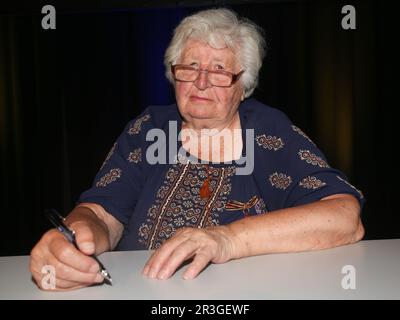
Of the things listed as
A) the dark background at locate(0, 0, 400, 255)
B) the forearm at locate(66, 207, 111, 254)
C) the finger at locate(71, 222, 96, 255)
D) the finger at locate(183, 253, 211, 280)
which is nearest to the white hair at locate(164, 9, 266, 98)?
the forearm at locate(66, 207, 111, 254)

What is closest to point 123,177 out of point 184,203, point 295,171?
point 184,203

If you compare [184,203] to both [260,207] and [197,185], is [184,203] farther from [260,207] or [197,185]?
[260,207]

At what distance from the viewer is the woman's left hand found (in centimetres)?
111

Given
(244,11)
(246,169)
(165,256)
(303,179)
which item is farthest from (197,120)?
(244,11)

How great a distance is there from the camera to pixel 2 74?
181 inches

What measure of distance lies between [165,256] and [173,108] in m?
0.99

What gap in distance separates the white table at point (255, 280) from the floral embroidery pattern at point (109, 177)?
53cm

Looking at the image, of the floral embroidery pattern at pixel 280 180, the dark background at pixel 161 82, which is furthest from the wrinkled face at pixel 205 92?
the dark background at pixel 161 82

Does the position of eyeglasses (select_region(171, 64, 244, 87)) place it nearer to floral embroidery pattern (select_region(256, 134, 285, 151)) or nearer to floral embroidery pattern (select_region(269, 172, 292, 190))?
floral embroidery pattern (select_region(256, 134, 285, 151))

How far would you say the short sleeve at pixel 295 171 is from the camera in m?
1.55

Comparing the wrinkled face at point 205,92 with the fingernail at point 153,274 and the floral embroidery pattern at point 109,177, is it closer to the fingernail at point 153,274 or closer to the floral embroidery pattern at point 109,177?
the floral embroidery pattern at point 109,177

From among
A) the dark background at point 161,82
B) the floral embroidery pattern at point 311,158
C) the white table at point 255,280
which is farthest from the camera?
the dark background at point 161,82
